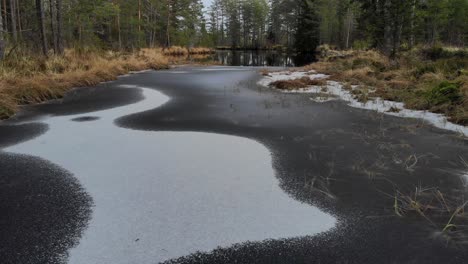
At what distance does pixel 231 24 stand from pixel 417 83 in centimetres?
6210

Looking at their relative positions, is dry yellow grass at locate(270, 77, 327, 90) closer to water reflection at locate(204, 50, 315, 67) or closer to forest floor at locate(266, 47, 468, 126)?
forest floor at locate(266, 47, 468, 126)

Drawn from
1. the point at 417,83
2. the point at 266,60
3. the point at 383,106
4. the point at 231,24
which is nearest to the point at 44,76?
the point at 383,106

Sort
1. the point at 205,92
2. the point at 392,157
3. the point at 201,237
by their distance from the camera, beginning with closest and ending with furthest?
the point at 201,237 → the point at 392,157 → the point at 205,92

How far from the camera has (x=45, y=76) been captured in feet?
24.3

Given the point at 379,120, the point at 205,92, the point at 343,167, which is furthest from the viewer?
the point at 205,92

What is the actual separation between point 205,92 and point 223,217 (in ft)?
18.9

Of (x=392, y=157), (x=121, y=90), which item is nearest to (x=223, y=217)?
(x=392, y=157)

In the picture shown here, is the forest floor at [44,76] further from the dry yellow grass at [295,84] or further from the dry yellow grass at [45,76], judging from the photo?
the dry yellow grass at [295,84]

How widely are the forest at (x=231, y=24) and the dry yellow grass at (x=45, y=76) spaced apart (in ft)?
2.50

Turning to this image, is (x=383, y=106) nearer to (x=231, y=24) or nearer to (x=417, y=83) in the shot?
(x=417, y=83)

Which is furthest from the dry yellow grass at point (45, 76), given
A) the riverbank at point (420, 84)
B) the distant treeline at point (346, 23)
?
the distant treeline at point (346, 23)

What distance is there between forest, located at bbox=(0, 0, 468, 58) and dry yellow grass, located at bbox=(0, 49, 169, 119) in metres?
0.76

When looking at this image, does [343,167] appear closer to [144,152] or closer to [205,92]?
[144,152]

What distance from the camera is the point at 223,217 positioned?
206 centimetres
